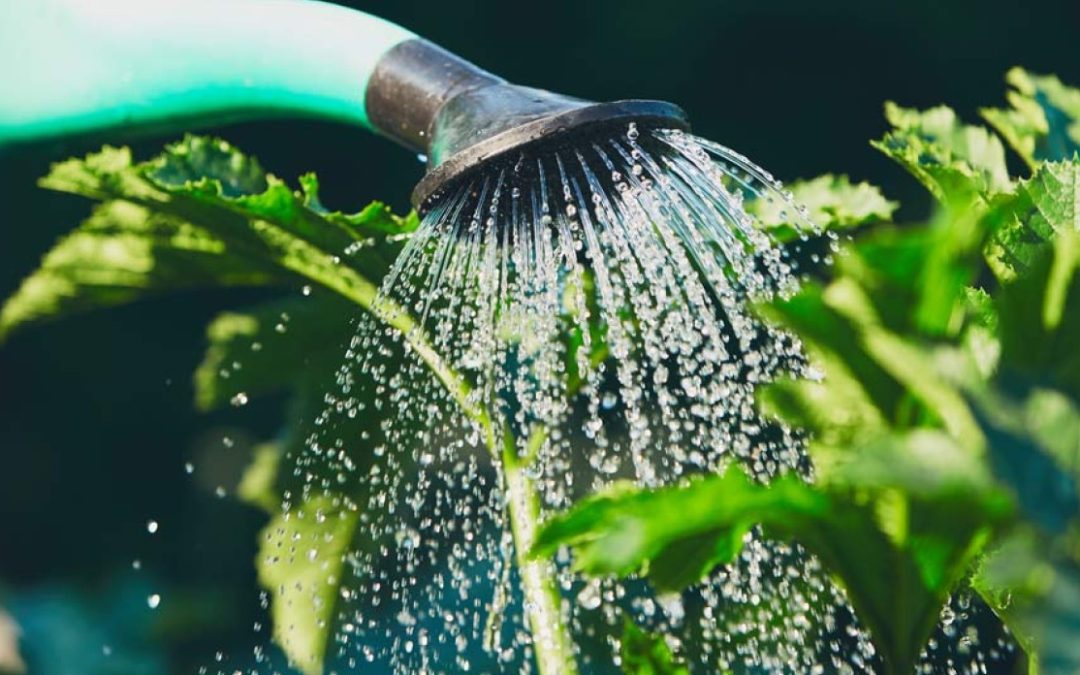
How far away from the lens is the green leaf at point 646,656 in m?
0.91

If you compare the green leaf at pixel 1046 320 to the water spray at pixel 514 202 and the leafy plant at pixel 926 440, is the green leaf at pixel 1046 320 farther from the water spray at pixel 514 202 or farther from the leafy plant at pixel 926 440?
the water spray at pixel 514 202

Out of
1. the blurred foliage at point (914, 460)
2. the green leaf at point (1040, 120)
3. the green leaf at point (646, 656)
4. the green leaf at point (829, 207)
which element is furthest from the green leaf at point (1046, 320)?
the green leaf at point (829, 207)

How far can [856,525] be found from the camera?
0.73m

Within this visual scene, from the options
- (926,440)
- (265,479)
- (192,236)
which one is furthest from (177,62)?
(926,440)

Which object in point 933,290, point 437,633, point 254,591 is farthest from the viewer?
point 254,591

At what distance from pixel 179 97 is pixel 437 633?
89 centimetres

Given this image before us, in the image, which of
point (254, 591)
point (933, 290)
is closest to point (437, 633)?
point (254, 591)

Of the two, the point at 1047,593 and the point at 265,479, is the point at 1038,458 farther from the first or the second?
the point at 265,479

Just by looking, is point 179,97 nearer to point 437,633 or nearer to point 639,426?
point 639,426

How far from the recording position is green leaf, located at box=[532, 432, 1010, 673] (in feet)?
1.84

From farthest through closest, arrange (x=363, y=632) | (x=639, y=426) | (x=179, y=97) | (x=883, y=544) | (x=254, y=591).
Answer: (x=254, y=591)
(x=363, y=632)
(x=179, y=97)
(x=639, y=426)
(x=883, y=544)

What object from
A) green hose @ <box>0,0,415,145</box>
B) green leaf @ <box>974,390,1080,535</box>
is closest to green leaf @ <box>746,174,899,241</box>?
green hose @ <box>0,0,415,145</box>

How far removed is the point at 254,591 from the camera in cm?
283

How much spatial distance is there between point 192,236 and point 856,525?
1075 mm
